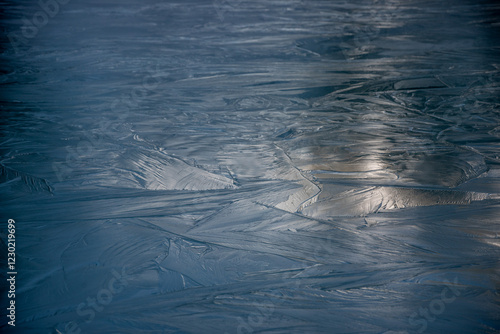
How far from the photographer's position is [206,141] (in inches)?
81.4

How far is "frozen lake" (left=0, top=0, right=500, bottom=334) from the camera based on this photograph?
1122 millimetres

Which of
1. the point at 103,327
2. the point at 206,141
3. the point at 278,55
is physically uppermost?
the point at 278,55

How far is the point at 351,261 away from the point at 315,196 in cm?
37

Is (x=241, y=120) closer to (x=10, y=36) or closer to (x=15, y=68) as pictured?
(x=15, y=68)

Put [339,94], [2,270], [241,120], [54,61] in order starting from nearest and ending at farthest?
[2,270]
[241,120]
[339,94]
[54,61]

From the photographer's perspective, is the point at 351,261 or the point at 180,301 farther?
the point at 351,261

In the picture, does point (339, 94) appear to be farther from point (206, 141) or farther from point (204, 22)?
point (204, 22)

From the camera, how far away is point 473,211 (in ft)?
4.92

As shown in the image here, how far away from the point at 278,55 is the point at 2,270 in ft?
9.09

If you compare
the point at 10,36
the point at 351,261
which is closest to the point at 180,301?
the point at 351,261

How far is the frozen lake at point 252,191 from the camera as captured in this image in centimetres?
112

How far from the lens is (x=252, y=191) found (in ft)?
5.37

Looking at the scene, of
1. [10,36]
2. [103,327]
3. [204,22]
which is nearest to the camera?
[103,327]

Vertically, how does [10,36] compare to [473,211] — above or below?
above
